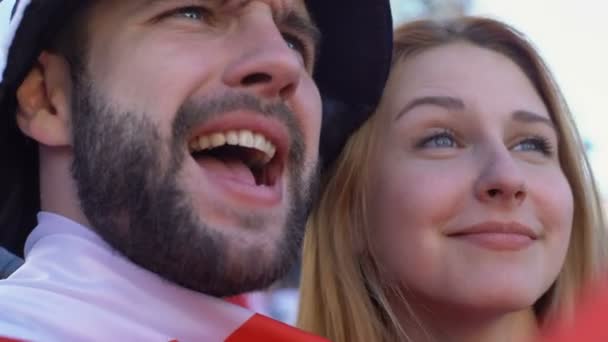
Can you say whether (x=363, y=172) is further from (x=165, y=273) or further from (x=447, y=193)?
(x=165, y=273)

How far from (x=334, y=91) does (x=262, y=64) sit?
0.57 m

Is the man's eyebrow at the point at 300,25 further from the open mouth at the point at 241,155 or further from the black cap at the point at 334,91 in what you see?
the open mouth at the point at 241,155

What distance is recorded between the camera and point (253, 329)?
5.15 feet

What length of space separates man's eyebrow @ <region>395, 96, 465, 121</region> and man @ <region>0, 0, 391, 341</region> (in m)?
0.36

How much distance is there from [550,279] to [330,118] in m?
0.66

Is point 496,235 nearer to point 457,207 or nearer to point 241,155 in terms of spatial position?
point 457,207

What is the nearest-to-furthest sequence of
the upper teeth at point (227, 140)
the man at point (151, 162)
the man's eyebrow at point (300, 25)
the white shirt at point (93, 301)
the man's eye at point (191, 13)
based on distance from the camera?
the white shirt at point (93, 301)
the man at point (151, 162)
the upper teeth at point (227, 140)
the man's eye at point (191, 13)
the man's eyebrow at point (300, 25)

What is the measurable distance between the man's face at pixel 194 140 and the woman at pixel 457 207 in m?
0.36

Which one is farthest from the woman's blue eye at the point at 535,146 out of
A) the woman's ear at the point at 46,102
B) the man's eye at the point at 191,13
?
the woman's ear at the point at 46,102

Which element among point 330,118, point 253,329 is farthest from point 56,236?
point 330,118

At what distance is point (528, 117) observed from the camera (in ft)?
6.80

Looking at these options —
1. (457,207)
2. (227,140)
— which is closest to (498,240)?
(457,207)

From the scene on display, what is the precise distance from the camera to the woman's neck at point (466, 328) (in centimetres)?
197

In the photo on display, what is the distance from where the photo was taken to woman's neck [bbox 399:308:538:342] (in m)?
1.97
